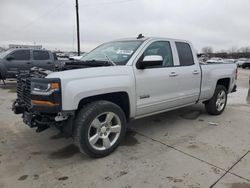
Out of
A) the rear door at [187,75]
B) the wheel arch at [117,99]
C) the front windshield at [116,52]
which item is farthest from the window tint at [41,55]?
the wheel arch at [117,99]

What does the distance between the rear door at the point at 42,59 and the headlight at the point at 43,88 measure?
919 cm

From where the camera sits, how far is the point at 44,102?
3.16 metres

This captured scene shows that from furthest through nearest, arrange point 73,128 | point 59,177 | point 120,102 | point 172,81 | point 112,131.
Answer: point 172,81 → point 120,102 → point 112,131 → point 73,128 → point 59,177

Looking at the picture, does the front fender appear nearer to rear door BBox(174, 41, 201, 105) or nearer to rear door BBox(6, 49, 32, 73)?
rear door BBox(174, 41, 201, 105)

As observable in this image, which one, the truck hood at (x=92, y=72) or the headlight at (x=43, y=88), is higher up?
the truck hood at (x=92, y=72)

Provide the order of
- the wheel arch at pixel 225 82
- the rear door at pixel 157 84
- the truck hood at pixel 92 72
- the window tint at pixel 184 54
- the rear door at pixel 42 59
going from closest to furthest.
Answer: the truck hood at pixel 92 72 → the rear door at pixel 157 84 → the window tint at pixel 184 54 → the wheel arch at pixel 225 82 → the rear door at pixel 42 59

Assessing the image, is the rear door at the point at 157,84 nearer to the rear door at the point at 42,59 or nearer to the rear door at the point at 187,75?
the rear door at the point at 187,75

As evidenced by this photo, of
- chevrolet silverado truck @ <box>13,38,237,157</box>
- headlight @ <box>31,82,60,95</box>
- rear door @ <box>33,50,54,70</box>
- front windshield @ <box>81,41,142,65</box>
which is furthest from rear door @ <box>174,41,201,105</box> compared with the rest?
rear door @ <box>33,50,54,70</box>

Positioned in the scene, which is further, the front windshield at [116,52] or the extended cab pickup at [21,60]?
the extended cab pickup at [21,60]

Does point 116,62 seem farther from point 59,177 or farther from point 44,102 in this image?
point 59,177

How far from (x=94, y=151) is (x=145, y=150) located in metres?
0.90

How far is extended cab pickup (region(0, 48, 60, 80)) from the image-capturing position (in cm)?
1122

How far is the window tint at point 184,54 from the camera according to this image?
4922 millimetres

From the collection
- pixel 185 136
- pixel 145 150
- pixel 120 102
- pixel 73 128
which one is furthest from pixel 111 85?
pixel 185 136
